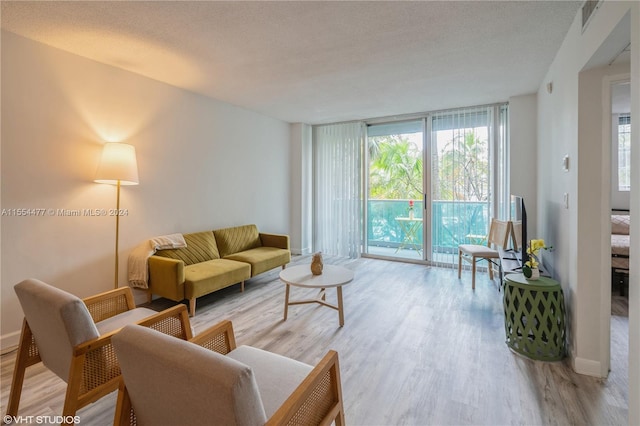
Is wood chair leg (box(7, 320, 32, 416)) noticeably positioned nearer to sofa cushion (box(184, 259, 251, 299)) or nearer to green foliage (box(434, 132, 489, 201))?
sofa cushion (box(184, 259, 251, 299))

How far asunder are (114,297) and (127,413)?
1.22 m

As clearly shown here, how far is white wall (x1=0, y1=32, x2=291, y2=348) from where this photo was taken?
2.55 meters

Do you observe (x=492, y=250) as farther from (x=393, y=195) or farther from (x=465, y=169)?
(x=393, y=195)

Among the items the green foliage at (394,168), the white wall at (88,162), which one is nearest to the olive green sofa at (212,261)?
the white wall at (88,162)

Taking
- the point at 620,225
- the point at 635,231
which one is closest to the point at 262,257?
the point at 635,231

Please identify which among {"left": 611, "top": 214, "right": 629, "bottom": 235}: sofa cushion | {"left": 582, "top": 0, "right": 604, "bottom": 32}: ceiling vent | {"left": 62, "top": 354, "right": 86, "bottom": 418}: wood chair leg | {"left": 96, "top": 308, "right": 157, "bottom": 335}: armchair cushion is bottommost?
{"left": 62, "top": 354, "right": 86, "bottom": 418}: wood chair leg

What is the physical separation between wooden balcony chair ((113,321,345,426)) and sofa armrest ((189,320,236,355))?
32 cm

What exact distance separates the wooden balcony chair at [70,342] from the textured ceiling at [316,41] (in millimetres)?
1963

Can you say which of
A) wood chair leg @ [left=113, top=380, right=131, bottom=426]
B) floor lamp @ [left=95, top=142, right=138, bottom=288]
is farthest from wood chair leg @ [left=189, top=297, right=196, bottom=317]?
wood chair leg @ [left=113, top=380, right=131, bottom=426]

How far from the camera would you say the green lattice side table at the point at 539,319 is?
2.23 metres

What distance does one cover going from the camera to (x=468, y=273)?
4.60 meters

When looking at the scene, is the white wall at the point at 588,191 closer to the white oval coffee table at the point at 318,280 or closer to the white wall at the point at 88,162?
the white oval coffee table at the point at 318,280

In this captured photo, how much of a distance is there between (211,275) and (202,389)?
258 centimetres

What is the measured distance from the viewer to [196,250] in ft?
12.6
